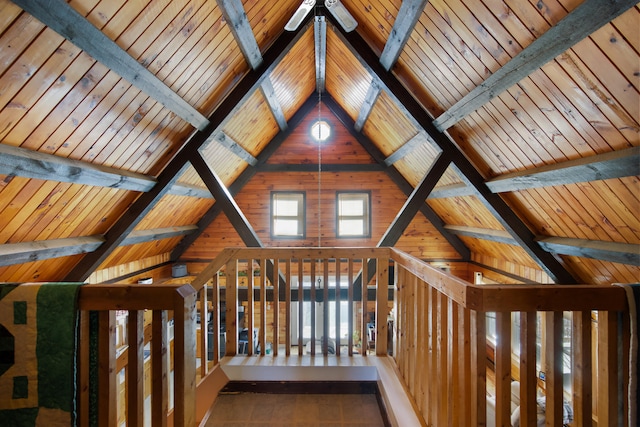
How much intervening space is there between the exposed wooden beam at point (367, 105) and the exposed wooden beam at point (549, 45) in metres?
1.50

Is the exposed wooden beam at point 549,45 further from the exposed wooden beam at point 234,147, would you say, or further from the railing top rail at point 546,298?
the exposed wooden beam at point 234,147

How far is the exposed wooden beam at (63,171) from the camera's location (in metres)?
2.25

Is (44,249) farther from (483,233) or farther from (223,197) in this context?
(483,233)

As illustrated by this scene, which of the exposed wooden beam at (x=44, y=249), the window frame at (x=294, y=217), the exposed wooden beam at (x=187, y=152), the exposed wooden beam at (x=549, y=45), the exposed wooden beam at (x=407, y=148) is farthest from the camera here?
the window frame at (x=294, y=217)

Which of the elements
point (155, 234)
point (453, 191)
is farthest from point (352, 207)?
point (155, 234)

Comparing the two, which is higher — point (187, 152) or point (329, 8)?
point (329, 8)

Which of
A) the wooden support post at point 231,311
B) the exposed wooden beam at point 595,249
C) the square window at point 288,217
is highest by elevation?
the square window at point 288,217

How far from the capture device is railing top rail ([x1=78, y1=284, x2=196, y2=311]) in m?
1.22

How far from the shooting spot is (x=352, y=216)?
7.01 metres

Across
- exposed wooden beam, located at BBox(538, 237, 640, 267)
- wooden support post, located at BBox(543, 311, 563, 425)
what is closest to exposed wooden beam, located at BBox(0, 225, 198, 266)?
wooden support post, located at BBox(543, 311, 563, 425)

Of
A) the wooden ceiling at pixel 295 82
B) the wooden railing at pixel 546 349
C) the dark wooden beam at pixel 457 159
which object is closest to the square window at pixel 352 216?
the wooden ceiling at pixel 295 82

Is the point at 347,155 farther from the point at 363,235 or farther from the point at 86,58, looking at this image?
the point at 86,58

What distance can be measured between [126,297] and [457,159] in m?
3.61

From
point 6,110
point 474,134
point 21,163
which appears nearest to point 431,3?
point 474,134
